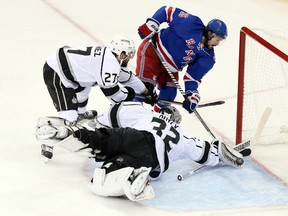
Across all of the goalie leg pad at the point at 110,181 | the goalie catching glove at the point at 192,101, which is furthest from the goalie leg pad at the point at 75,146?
the goalie catching glove at the point at 192,101

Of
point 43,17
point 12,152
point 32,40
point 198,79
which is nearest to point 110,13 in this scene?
point 43,17

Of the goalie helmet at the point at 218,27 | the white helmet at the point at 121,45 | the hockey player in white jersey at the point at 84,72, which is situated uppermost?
the goalie helmet at the point at 218,27

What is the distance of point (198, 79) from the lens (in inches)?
153

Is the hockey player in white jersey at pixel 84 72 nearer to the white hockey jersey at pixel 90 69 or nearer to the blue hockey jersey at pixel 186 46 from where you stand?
the white hockey jersey at pixel 90 69

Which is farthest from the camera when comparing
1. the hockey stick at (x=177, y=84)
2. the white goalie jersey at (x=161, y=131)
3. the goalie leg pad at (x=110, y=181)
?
the hockey stick at (x=177, y=84)

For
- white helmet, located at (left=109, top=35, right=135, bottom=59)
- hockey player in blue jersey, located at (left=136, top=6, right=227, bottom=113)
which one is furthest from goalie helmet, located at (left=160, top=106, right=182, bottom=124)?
white helmet, located at (left=109, top=35, right=135, bottom=59)

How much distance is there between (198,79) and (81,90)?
26.9 inches

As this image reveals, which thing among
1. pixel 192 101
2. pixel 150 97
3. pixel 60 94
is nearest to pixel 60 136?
pixel 60 94

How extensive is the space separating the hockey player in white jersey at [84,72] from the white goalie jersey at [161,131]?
0.14 metres

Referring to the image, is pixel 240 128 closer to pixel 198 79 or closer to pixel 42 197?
pixel 198 79

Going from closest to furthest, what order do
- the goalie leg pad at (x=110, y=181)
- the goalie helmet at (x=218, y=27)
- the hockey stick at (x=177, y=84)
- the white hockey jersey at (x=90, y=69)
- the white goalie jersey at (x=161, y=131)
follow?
the goalie leg pad at (x=110, y=181) → the white goalie jersey at (x=161, y=131) → the white hockey jersey at (x=90, y=69) → the goalie helmet at (x=218, y=27) → the hockey stick at (x=177, y=84)

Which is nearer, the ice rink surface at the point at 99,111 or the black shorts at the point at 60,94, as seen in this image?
the ice rink surface at the point at 99,111

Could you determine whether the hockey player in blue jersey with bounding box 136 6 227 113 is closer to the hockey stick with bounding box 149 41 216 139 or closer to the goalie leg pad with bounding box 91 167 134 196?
the hockey stick with bounding box 149 41 216 139

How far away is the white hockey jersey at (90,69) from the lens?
3363 millimetres
